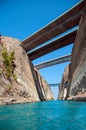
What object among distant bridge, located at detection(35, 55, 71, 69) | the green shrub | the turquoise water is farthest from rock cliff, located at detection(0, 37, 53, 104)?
distant bridge, located at detection(35, 55, 71, 69)

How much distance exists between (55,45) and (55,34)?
193 inches

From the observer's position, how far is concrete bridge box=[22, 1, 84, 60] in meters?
38.8

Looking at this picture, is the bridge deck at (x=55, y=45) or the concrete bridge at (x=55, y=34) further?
the bridge deck at (x=55, y=45)

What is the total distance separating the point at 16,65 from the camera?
3953 centimetres

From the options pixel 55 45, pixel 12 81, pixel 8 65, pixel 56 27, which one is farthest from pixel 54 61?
pixel 12 81

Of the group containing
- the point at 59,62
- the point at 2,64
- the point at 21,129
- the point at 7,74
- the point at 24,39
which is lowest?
the point at 21,129

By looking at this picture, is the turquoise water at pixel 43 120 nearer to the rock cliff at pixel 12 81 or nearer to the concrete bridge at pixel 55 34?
the rock cliff at pixel 12 81

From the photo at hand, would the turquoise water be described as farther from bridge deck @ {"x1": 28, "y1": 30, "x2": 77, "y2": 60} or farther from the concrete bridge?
bridge deck @ {"x1": 28, "y1": 30, "x2": 77, "y2": 60}

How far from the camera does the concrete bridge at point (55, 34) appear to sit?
38.8 metres

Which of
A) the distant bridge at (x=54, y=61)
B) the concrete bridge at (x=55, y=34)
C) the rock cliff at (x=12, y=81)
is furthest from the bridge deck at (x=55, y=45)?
the distant bridge at (x=54, y=61)

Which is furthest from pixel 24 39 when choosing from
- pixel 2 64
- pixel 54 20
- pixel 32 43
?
pixel 2 64

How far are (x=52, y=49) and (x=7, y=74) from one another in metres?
21.8

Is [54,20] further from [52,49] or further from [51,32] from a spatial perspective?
[52,49]

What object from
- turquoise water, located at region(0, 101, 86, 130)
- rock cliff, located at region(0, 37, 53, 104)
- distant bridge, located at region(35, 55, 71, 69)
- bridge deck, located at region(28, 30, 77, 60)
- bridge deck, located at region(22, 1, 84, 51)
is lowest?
turquoise water, located at region(0, 101, 86, 130)
